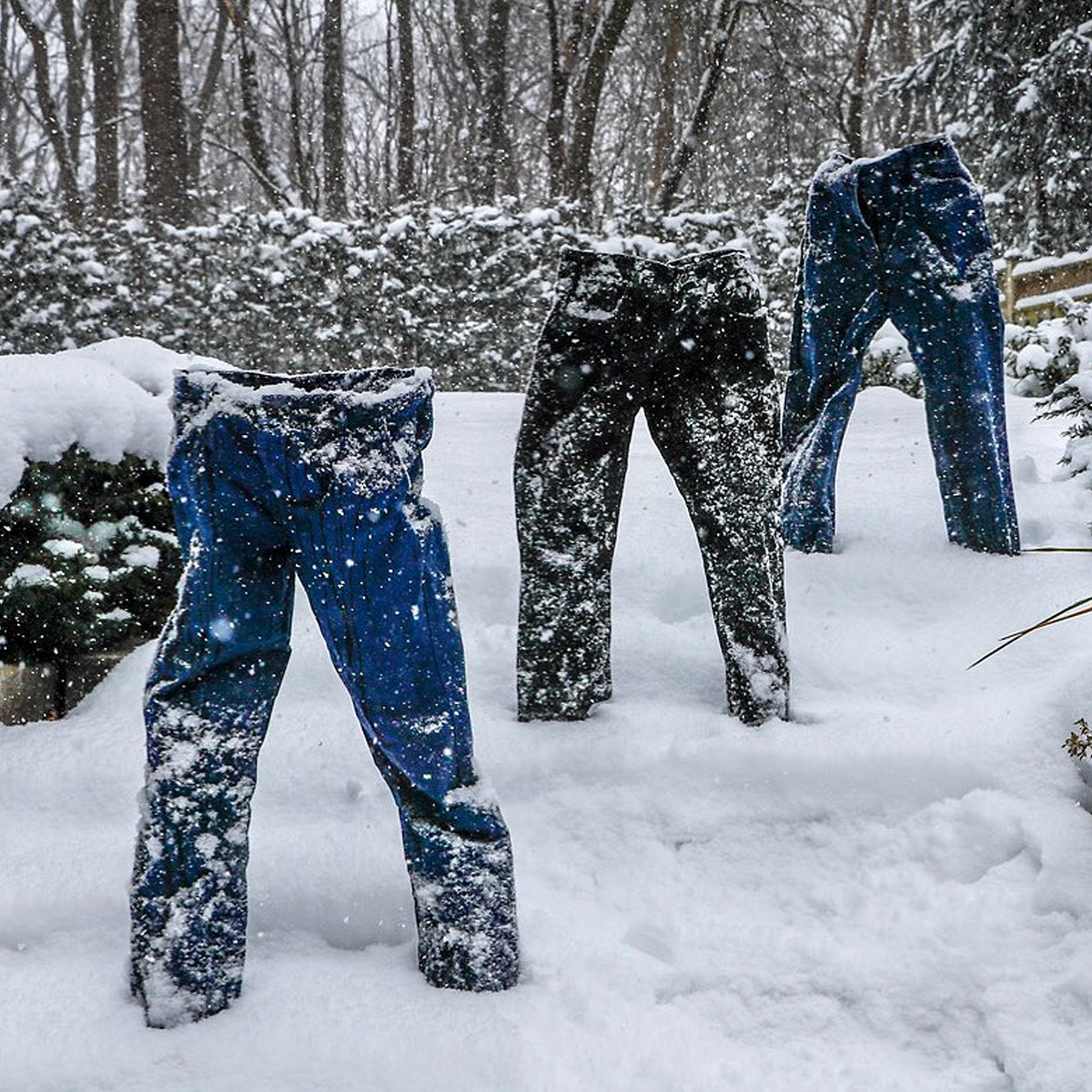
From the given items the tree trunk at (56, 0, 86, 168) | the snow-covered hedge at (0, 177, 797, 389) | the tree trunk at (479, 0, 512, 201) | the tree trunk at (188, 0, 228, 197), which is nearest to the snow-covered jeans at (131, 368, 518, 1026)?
the snow-covered hedge at (0, 177, 797, 389)

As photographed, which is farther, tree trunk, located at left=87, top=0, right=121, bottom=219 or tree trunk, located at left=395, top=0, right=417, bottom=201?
tree trunk, located at left=395, top=0, right=417, bottom=201

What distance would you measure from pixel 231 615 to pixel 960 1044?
1.30 meters

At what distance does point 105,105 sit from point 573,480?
12.4 meters

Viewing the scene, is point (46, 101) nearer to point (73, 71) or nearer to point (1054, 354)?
point (73, 71)

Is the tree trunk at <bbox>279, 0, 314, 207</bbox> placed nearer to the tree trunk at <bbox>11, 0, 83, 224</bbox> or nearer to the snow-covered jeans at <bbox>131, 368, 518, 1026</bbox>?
the tree trunk at <bbox>11, 0, 83, 224</bbox>

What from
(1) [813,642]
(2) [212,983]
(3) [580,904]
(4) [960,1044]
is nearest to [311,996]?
(2) [212,983]

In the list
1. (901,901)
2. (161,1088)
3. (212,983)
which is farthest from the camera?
(901,901)

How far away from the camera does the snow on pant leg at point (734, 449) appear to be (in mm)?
2385

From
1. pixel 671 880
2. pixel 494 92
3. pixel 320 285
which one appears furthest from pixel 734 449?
pixel 494 92

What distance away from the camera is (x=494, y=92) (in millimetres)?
11664

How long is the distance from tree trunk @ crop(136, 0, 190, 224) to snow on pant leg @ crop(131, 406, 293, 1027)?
28.8ft

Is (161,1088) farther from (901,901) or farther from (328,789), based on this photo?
(901,901)

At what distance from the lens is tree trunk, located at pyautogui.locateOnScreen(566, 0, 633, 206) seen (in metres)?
12.1

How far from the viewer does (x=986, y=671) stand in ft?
8.34
